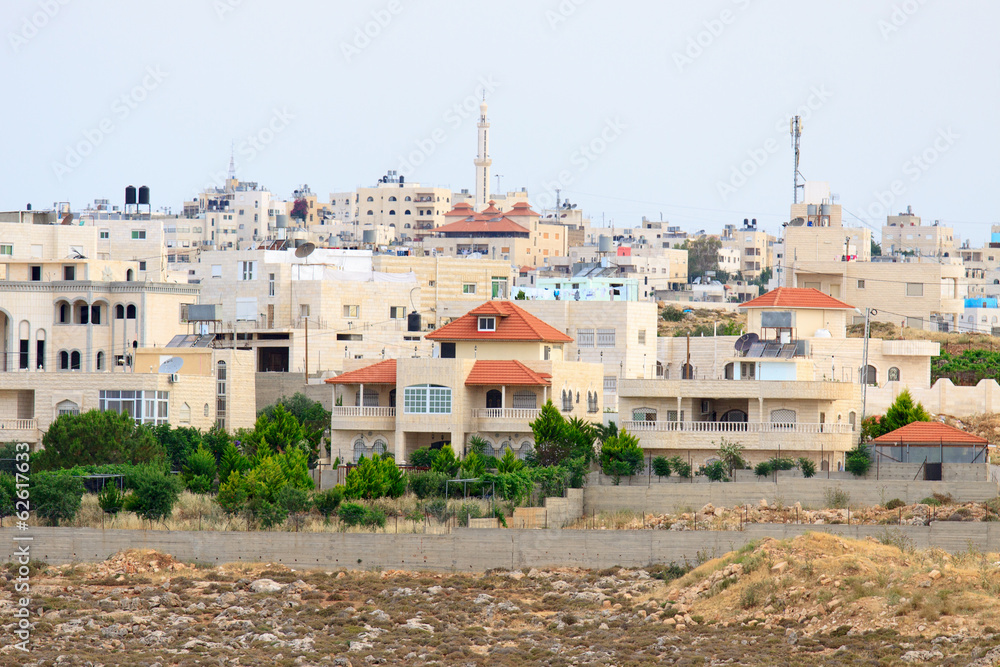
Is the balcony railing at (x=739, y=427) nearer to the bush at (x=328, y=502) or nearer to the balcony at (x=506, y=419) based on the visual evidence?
the balcony at (x=506, y=419)

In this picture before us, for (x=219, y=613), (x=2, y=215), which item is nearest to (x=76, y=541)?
(x=219, y=613)

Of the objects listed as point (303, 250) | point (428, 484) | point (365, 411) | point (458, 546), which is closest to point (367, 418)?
point (365, 411)

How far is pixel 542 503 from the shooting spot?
6094cm

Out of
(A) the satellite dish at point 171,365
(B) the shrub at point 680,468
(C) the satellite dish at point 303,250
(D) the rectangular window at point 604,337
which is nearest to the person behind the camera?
(B) the shrub at point 680,468

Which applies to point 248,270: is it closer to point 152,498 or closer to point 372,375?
point 372,375

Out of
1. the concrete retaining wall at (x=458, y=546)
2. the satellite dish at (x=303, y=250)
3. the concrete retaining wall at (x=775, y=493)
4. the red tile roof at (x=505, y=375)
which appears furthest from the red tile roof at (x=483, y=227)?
the concrete retaining wall at (x=458, y=546)

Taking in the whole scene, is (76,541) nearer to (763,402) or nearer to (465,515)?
(465,515)

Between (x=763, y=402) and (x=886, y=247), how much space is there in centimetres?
12021

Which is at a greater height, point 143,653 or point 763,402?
point 763,402

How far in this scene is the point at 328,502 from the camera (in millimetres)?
59188

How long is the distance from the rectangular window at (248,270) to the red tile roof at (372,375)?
2934 centimetres

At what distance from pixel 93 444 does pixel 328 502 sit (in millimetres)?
10496

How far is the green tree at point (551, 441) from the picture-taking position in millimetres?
65125

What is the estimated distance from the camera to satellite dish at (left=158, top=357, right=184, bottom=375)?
A: 71.6 m
